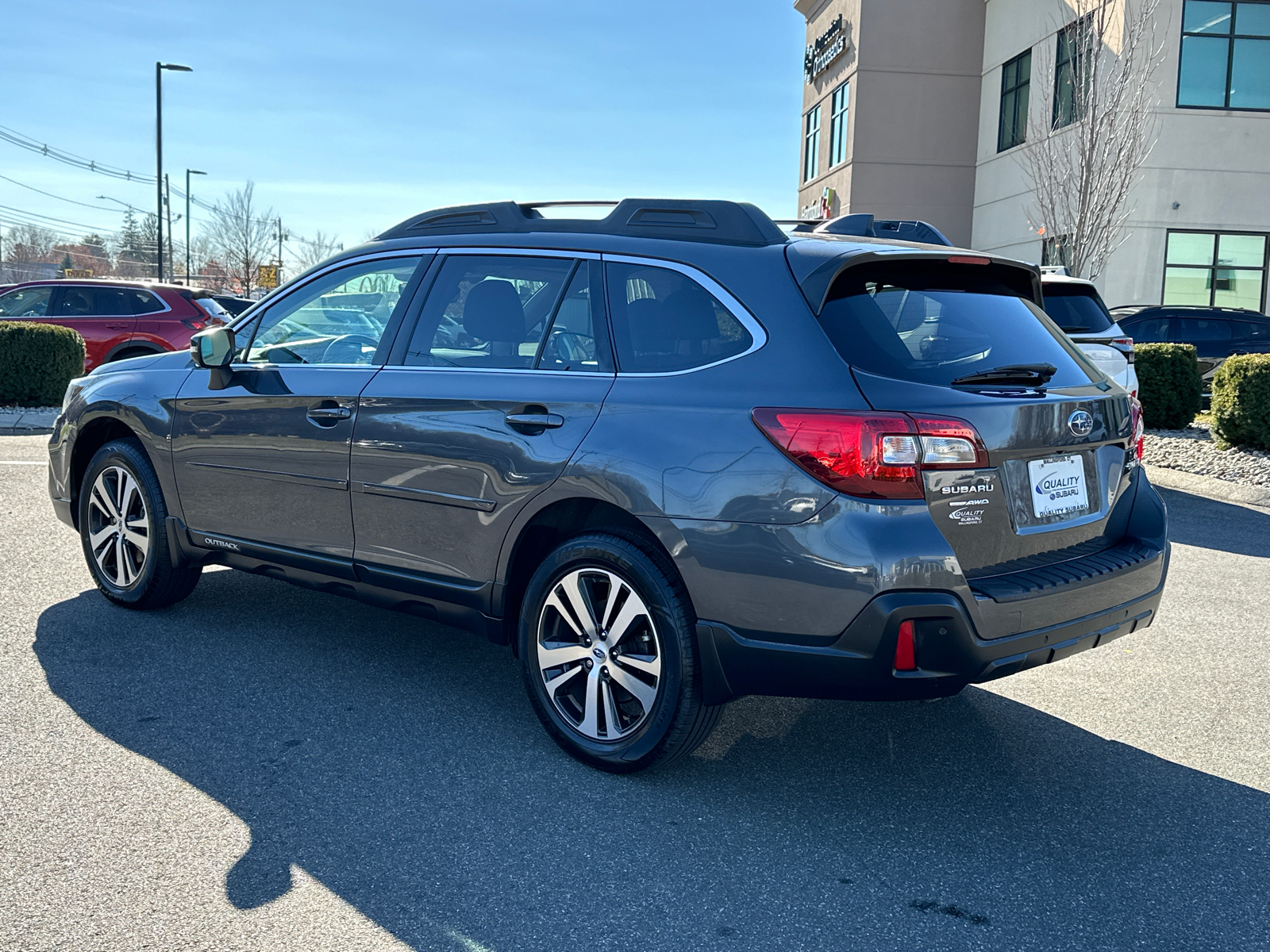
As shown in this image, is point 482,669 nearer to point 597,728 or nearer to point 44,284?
point 597,728

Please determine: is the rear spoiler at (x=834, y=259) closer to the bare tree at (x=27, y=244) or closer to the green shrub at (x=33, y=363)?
the green shrub at (x=33, y=363)

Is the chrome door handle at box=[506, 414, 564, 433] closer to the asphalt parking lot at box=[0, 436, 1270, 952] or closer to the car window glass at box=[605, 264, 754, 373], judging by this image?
the car window glass at box=[605, 264, 754, 373]

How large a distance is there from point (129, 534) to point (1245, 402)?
35.1 feet

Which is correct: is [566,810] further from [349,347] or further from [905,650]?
[349,347]

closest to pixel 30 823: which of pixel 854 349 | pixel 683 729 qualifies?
pixel 683 729

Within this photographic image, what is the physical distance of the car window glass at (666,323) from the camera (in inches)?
143

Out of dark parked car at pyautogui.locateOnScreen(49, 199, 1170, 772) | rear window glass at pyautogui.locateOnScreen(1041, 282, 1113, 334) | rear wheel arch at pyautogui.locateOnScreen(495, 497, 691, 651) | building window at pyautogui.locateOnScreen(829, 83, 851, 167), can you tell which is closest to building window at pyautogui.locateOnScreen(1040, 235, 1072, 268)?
building window at pyautogui.locateOnScreen(829, 83, 851, 167)

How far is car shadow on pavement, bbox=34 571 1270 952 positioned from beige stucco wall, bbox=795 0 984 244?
30.8 meters

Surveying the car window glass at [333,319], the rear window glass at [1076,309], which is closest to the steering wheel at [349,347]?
the car window glass at [333,319]

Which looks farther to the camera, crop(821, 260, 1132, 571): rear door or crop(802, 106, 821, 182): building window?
crop(802, 106, 821, 182): building window

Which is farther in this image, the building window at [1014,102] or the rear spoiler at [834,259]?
the building window at [1014,102]

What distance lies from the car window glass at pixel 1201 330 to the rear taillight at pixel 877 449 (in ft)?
57.2

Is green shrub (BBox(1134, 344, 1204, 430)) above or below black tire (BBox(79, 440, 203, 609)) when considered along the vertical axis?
above

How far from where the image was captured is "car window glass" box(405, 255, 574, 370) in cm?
414
